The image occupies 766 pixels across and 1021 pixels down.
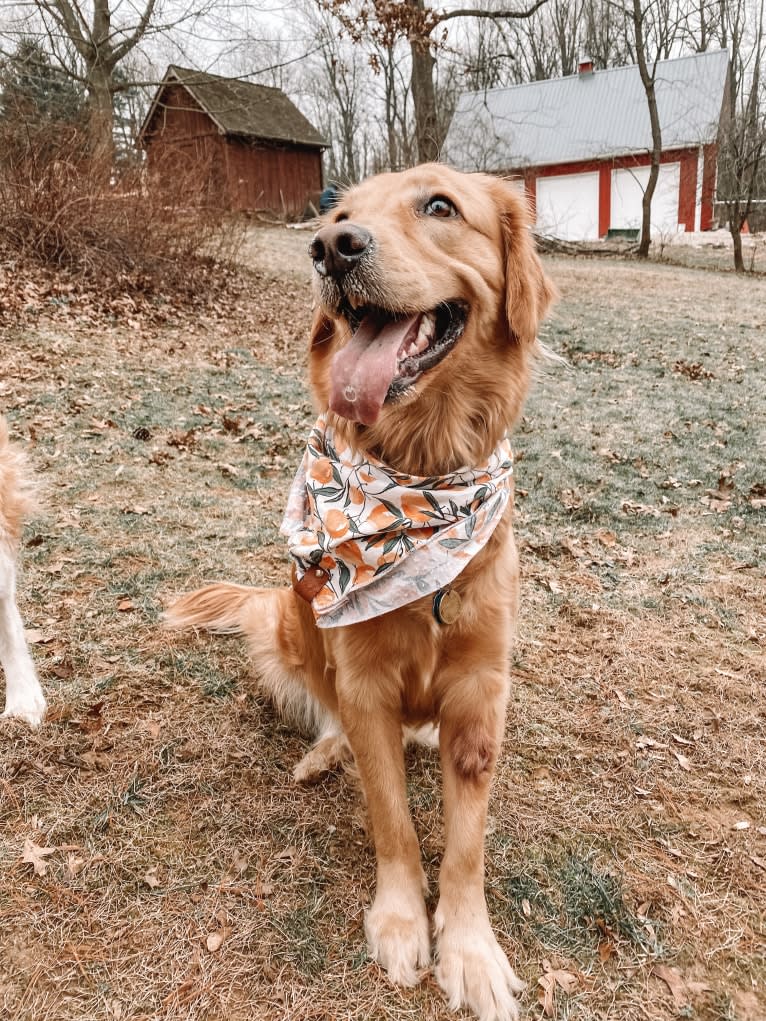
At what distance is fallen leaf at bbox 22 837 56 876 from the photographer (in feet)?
6.70

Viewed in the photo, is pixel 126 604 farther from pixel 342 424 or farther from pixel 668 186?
pixel 668 186

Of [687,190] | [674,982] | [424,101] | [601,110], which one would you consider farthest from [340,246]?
[601,110]

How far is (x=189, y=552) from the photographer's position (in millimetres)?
3961

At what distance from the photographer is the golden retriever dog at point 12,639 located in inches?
102

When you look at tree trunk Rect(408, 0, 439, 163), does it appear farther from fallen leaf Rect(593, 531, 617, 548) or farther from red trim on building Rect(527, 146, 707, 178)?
red trim on building Rect(527, 146, 707, 178)

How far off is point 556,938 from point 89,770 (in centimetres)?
157

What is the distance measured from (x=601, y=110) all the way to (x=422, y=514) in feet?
119

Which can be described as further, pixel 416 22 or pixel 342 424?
pixel 416 22

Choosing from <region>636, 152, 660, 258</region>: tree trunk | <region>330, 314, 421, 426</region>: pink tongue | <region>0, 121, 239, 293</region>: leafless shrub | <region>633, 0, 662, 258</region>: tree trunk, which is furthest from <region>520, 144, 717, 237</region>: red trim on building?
<region>330, 314, 421, 426</region>: pink tongue

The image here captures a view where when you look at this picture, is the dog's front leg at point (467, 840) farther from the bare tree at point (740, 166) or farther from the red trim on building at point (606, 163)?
the red trim on building at point (606, 163)

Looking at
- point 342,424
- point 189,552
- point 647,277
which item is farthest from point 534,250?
point 647,277

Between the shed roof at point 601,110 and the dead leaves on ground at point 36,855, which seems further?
the shed roof at point 601,110

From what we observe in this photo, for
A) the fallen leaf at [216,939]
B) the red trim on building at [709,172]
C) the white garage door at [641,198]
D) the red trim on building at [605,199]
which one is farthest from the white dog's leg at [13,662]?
the red trim on building at [605,199]

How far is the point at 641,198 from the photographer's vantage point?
3005 centimetres
